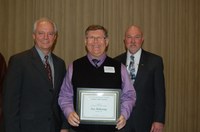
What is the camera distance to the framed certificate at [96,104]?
2205 millimetres

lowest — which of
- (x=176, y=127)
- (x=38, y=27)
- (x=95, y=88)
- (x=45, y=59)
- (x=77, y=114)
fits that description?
(x=176, y=127)

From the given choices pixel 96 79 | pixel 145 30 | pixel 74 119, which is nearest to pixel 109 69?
pixel 96 79

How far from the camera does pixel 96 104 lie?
2.21 metres

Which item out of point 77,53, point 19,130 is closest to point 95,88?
point 19,130

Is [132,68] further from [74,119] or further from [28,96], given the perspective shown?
[28,96]

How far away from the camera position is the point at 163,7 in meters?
4.04

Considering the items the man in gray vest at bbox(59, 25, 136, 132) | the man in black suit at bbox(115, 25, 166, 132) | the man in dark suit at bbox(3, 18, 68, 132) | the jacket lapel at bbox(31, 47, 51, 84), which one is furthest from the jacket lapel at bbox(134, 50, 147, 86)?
the jacket lapel at bbox(31, 47, 51, 84)

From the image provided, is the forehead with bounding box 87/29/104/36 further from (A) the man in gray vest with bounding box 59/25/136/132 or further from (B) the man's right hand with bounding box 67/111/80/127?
(B) the man's right hand with bounding box 67/111/80/127

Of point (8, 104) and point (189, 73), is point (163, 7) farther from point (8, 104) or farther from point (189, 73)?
point (8, 104)

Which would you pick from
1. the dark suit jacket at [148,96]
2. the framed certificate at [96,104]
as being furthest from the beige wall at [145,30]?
the framed certificate at [96,104]

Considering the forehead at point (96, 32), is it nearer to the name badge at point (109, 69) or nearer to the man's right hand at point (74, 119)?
the name badge at point (109, 69)

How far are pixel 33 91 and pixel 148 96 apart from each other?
1299mm

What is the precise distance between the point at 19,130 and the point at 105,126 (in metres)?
0.77

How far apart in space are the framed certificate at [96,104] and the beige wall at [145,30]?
183cm
